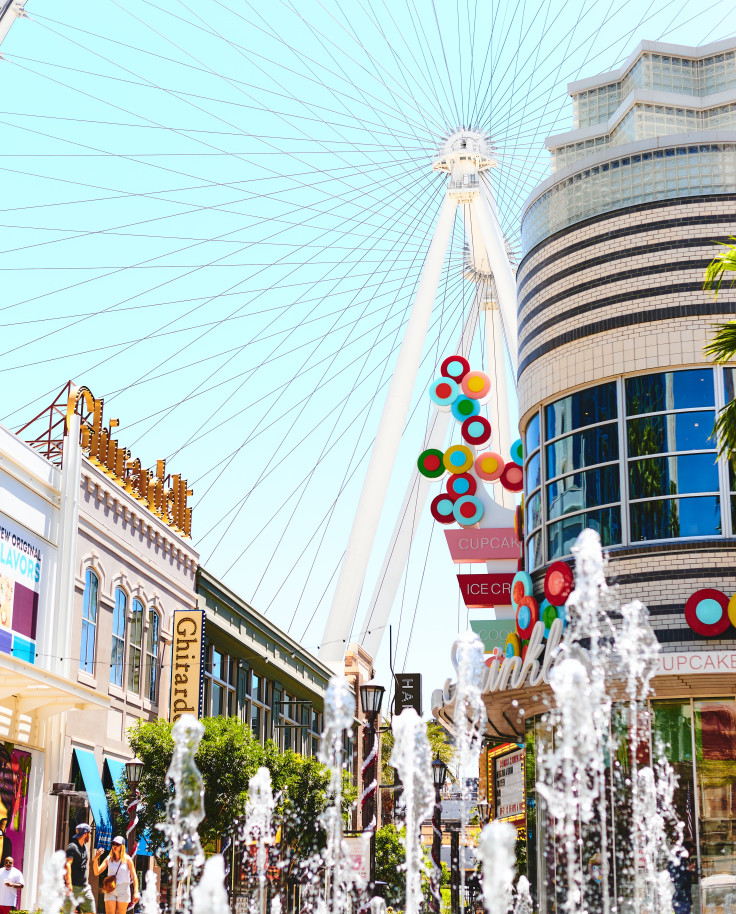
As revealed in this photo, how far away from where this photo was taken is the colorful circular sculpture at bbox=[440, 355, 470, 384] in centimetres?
3969

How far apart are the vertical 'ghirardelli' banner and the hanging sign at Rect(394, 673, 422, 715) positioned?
5765 millimetres

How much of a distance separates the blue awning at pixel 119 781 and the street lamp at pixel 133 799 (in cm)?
28

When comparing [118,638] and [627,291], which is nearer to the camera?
[627,291]

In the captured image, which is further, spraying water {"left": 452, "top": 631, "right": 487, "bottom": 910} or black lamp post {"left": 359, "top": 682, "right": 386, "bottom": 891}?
black lamp post {"left": 359, "top": 682, "right": 386, "bottom": 891}

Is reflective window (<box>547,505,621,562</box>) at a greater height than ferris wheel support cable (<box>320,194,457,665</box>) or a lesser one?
lesser

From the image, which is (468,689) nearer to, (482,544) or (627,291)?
(627,291)

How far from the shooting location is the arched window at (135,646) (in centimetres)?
3550

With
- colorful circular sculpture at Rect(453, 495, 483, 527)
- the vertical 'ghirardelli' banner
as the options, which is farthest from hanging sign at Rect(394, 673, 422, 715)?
colorful circular sculpture at Rect(453, 495, 483, 527)

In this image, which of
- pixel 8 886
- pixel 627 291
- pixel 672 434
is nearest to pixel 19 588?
pixel 8 886


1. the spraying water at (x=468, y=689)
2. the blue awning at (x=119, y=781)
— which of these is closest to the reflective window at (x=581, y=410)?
the spraying water at (x=468, y=689)

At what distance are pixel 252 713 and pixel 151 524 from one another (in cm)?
1492

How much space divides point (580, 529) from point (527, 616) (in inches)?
86.0

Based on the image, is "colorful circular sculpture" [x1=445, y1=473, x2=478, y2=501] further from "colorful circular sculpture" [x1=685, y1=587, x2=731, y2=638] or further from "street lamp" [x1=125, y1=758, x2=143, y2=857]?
"colorful circular sculpture" [x1=685, y1=587, x2=731, y2=638]

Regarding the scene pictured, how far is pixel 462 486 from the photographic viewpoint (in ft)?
121
